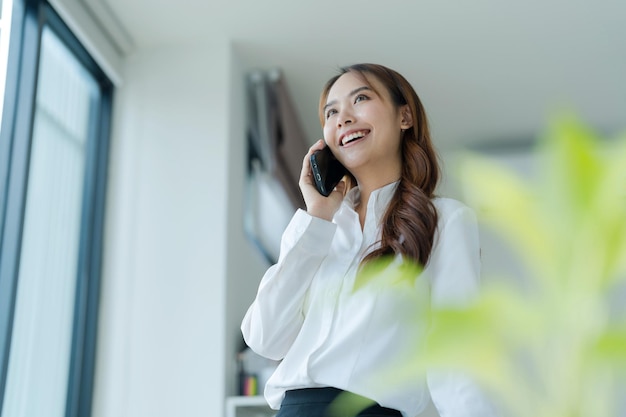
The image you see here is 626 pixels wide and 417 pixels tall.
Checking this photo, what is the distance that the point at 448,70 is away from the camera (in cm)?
343

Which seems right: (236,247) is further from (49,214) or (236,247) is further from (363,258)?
(363,258)

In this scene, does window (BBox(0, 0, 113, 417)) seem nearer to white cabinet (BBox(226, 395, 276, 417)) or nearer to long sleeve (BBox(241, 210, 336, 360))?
white cabinet (BBox(226, 395, 276, 417))

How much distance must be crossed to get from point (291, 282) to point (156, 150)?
1624 millimetres

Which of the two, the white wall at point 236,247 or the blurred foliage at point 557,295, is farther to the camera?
the white wall at point 236,247

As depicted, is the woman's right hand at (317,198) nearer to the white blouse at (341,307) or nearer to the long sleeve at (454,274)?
the white blouse at (341,307)

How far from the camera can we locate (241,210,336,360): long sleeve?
57.1 inches

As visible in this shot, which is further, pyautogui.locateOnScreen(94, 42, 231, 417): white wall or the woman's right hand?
pyautogui.locateOnScreen(94, 42, 231, 417): white wall

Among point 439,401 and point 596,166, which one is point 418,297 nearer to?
point 596,166

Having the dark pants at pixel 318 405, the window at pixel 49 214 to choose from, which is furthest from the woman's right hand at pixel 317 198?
the window at pixel 49 214

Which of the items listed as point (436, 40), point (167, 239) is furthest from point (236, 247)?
point (436, 40)

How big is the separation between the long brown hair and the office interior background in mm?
1154

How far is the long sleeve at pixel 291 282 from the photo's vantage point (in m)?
1.45

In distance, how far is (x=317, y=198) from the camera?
155 cm

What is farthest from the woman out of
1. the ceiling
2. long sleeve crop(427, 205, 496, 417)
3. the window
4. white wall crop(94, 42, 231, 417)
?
the ceiling
